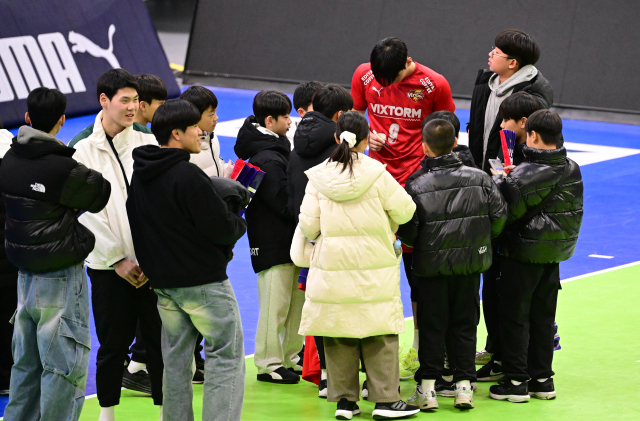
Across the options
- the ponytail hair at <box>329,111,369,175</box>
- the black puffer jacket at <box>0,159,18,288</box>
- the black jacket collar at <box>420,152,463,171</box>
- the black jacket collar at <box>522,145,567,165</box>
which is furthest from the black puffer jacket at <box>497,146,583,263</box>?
the black puffer jacket at <box>0,159,18,288</box>

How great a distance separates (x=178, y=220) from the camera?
4277mm

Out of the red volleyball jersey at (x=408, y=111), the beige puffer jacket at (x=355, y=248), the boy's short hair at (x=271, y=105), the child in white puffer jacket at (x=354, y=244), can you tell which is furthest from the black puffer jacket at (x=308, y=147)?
the red volleyball jersey at (x=408, y=111)

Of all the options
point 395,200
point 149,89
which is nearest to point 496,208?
point 395,200

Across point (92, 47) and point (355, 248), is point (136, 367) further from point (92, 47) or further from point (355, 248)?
point (92, 47)

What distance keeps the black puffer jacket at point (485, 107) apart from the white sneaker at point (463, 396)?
173 centimetres

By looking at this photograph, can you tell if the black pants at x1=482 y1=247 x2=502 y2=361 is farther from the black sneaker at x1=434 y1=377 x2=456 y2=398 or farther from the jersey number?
the jersey number

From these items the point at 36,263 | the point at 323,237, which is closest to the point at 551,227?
the point at 323,237

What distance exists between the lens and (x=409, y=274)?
6.09 metres

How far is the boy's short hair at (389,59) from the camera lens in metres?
5.96

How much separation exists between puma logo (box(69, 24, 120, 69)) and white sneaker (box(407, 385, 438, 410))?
12.0 m

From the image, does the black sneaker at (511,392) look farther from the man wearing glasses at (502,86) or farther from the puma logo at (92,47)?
the puma logo at (92,47)

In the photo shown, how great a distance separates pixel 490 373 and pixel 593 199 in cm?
572

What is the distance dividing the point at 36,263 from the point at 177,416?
1096 mm

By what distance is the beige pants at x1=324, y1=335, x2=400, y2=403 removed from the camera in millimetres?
5055
